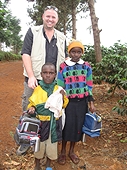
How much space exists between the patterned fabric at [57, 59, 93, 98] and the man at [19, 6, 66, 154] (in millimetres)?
141

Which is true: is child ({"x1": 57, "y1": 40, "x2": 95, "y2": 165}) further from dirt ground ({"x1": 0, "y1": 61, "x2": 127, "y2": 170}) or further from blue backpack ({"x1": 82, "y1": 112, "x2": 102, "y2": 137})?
dirt ground ({"x1": 0, "y1": 61, "x2": 127, "y2": 170})

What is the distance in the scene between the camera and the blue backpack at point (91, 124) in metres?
2.64

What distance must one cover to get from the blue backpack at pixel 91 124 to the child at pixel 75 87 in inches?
2.4

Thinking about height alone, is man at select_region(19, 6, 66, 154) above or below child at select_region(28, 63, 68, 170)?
above

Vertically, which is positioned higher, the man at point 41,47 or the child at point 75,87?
the man at point 41,47

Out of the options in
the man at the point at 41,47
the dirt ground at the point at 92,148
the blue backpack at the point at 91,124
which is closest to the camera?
the man at the point at 41,47

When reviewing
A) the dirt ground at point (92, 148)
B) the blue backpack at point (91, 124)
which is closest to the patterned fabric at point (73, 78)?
the blue backpack at point (91, 124)

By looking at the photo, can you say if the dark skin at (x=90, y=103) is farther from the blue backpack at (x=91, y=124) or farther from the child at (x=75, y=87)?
the blue backpack at (x=91, y=124)

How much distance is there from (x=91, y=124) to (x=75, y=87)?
0.51 metres

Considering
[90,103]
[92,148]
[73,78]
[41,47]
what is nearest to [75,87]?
[73,78]

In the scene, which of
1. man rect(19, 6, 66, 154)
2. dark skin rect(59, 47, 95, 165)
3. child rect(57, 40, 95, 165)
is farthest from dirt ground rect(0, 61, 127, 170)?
man rect(19, 6, 66, 154)

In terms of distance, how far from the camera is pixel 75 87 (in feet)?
8.54

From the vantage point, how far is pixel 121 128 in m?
3.88

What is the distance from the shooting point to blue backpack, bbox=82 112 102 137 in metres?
2.64
